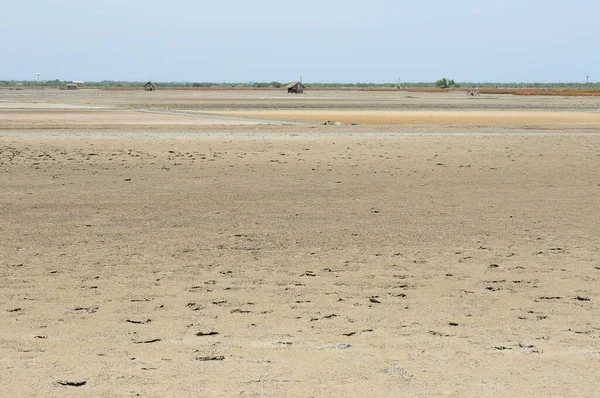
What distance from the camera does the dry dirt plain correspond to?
6.13m

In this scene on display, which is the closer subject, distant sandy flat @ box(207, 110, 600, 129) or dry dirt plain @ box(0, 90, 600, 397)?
dry dirt plain @ box(0, 90, 600, 397)

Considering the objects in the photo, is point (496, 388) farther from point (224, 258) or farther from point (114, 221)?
point (114, 221)

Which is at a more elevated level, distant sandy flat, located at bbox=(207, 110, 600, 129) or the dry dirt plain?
the dry dirt plain

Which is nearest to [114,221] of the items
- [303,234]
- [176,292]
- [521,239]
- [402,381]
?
[303,234]

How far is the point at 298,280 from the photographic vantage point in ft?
29.7

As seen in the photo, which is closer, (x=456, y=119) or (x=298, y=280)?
(x=298, y=280)

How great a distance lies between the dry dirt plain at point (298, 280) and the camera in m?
6.13

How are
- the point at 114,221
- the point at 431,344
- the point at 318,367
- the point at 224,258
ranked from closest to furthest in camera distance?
the point at 318,367, the point at 431,344, the point at 224,258, the point at 114,221

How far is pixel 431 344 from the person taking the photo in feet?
22.3

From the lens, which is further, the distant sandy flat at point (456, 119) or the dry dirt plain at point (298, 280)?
the distant sandy flat at point (456, 119)

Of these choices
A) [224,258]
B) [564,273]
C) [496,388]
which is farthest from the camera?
[224,258]

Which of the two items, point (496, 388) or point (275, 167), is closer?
point (496, 388)

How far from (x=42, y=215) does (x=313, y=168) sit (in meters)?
7.75

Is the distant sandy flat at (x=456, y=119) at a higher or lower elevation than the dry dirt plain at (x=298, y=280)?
lower
